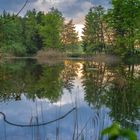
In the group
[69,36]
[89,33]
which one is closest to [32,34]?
[89,33]

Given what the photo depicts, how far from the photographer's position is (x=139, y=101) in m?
10.6

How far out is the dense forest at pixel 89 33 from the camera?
129ft

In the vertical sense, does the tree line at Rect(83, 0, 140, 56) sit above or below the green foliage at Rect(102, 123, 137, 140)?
above

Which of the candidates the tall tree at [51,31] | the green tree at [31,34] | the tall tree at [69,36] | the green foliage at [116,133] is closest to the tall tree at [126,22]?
the tall tree at [51,31]

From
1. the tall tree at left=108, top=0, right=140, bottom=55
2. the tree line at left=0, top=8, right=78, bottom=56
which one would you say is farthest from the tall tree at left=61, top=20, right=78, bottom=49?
the tall tree at left=108, top=0, right=140, bottom=55

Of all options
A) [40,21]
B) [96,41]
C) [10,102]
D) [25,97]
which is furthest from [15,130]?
[40,21]

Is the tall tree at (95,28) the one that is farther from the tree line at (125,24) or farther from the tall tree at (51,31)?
the tree line at (125,24)

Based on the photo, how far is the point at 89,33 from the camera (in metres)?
62.5

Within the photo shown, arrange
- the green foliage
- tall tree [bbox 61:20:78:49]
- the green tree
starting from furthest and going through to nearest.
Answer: tall tree [bbox 61:20:78:49], the green tree, the green foliage

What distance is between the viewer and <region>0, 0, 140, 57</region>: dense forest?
39219 millimetres

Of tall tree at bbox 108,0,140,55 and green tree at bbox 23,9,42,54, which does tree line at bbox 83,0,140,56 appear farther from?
green tree at bbox 23,9,42,54

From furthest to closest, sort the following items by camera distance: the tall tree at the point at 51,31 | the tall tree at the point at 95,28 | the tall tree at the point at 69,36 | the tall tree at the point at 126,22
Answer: the tall tree at the point at 69,36, the tall tree at the point at 51,31, the tall tree at the point at 95,28, the tall tree at the point at 126,22

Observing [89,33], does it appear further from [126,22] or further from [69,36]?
[126,22]

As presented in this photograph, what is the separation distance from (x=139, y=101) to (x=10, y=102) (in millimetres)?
3641
